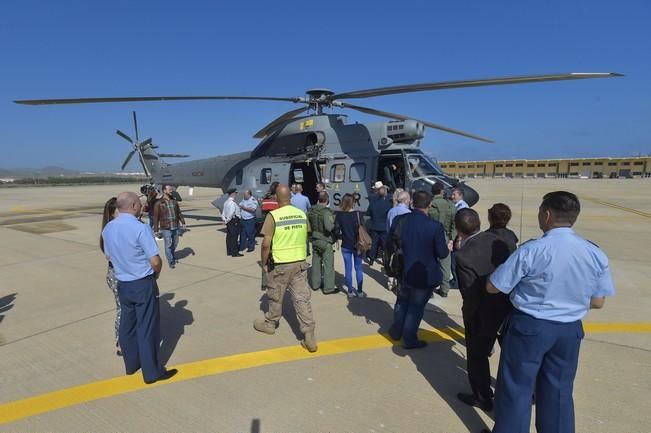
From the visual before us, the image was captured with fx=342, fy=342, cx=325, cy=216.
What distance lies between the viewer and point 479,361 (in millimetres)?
2793

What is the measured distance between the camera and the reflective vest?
12.1ft

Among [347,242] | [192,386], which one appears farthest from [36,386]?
[347,242]

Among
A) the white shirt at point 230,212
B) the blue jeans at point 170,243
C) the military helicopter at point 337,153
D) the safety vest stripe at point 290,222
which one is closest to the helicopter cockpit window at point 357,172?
the military helicopter at point 337,153

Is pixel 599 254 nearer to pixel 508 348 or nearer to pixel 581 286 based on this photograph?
pixel 581 286

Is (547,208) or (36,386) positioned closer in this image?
(547,208)

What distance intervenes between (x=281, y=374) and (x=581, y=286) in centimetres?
258

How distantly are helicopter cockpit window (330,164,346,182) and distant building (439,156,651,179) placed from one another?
99.9 m

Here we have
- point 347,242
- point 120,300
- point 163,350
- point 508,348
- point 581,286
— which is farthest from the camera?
point 347,242

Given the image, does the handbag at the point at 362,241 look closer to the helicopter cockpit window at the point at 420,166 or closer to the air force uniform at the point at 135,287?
the air force uniform at the point at 135,287

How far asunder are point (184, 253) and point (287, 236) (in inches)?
220

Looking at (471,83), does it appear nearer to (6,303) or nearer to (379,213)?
(379,213)

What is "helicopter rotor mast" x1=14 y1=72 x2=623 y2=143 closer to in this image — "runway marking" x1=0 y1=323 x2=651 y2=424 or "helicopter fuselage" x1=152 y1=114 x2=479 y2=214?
"helicopter fuselage" x1=152 y1=114 x2=479 y2=214

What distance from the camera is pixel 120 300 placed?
10.2 ft

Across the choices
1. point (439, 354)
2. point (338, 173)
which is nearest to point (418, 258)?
point (439, 354)
